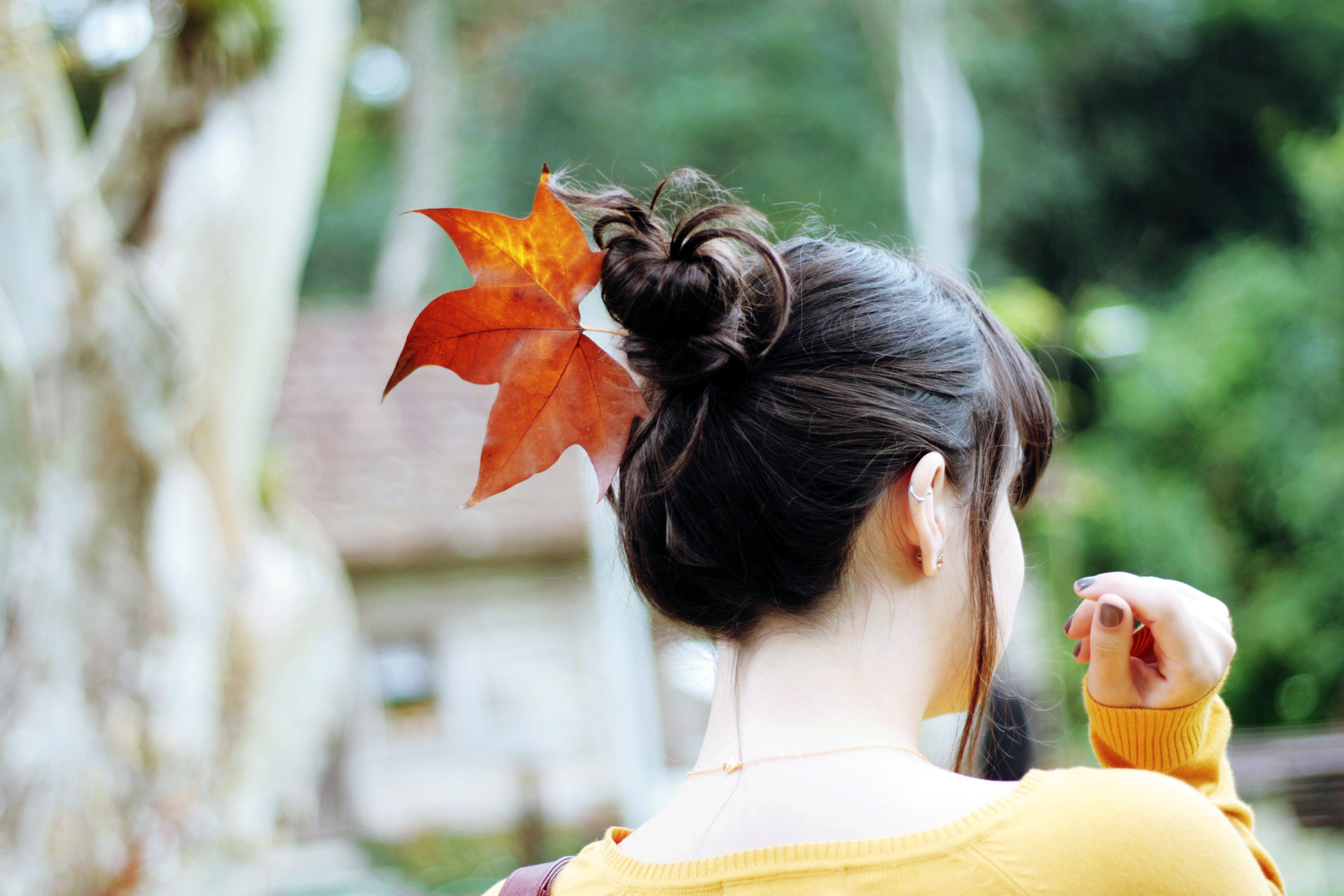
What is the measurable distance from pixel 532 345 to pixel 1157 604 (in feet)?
1.86

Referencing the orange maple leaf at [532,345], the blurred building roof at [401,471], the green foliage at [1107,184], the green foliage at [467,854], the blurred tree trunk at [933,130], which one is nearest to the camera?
the orange maple leaf at [532,345]

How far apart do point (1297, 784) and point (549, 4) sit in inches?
520

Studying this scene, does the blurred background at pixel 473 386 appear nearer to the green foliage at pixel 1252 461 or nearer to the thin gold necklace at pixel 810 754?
the green foliage at pixel 1252 461

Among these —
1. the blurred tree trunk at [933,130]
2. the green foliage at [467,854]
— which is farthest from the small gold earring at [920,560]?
the blurred tree trunk at [933,130]

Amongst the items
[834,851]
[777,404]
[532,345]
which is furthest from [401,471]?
[834,851]

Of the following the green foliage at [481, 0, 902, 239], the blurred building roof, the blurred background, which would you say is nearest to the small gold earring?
the blurred background

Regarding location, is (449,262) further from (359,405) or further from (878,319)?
(878,319)

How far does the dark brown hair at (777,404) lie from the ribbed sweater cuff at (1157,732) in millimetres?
107

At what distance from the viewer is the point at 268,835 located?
10.5 ft

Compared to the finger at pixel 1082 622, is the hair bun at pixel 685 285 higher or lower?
higher

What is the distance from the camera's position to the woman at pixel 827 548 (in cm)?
82

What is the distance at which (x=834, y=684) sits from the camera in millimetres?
840

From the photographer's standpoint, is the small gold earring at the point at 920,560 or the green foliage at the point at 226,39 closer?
the small gold earring at the point at 920,560

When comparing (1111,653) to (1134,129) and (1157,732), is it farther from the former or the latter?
(1134,129)
